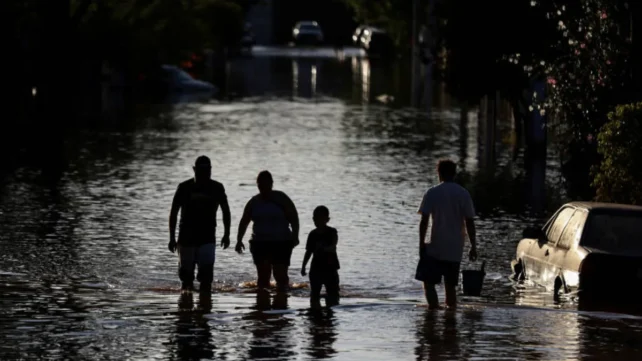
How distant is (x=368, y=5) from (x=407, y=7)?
2107cm

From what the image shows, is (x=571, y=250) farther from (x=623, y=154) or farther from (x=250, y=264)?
(x=623, y=154)

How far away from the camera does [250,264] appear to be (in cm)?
2097

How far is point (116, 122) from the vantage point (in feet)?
161

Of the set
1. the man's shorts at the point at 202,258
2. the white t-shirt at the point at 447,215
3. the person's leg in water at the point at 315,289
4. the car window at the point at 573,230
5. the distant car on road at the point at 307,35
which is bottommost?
the person's leg in water at the point at 315,289

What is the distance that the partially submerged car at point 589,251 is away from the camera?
54.2ft

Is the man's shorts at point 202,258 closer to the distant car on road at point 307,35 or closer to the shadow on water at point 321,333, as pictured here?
the shadow on water at point 321,333

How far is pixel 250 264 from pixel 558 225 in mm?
4283

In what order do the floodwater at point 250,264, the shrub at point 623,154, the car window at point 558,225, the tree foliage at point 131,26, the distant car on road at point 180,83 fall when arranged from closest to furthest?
the floodwater at point 250,264 → the car window at point 558,225 → the shrub at point 623,154 → the tree foliage at point 131,26 → the distant car on road at point 180,83

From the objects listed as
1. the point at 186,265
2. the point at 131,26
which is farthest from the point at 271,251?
the point at 131,26

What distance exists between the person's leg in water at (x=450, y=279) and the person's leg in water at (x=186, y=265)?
2432 millimetres

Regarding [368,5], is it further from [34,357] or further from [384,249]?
[34,357]

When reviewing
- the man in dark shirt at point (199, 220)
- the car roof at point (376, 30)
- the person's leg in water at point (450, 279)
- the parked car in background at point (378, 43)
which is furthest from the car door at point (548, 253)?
the car roof at point (376, 30)

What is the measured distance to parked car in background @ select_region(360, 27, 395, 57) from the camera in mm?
108750

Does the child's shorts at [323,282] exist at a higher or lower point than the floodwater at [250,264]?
higher
